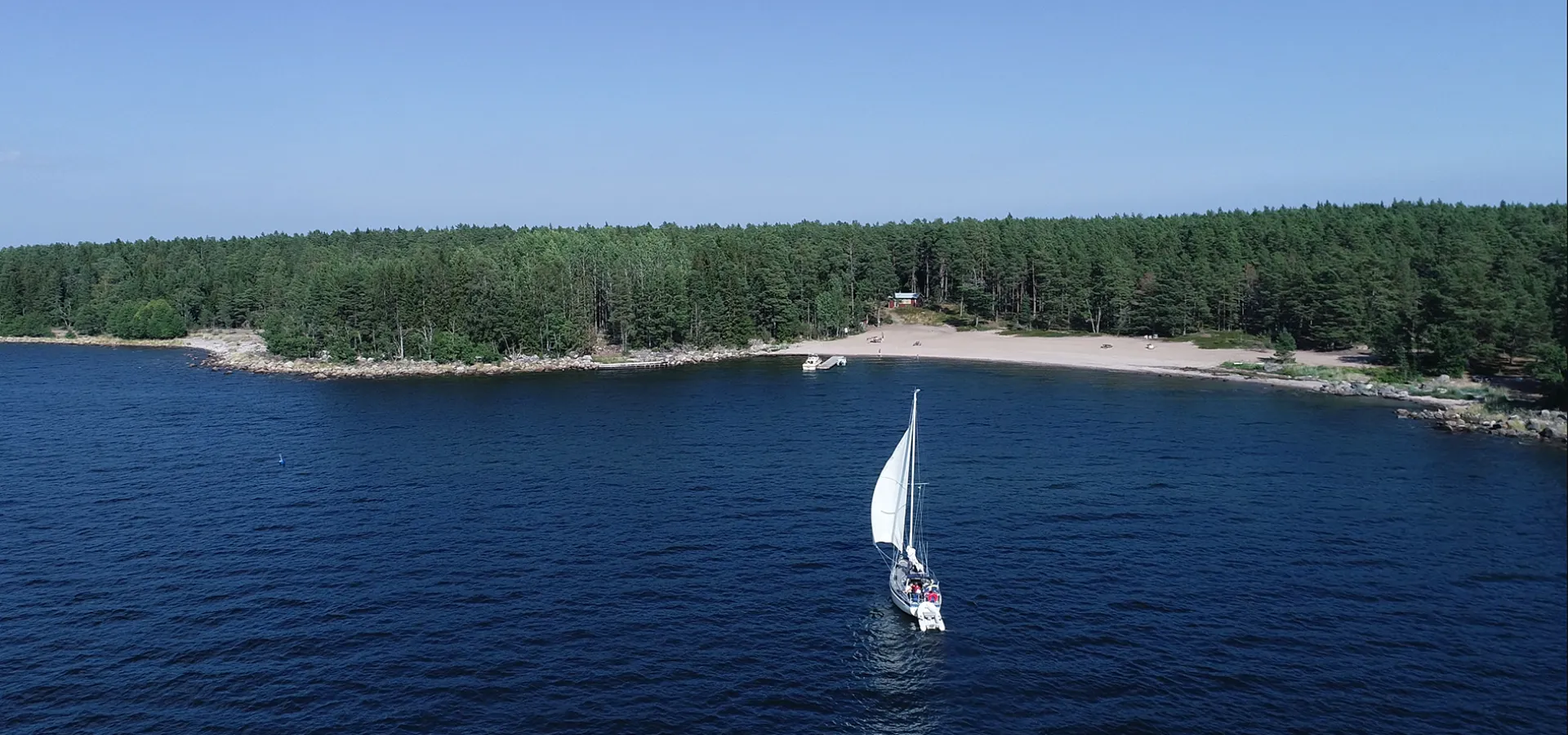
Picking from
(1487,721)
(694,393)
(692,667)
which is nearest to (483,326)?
(694,393)

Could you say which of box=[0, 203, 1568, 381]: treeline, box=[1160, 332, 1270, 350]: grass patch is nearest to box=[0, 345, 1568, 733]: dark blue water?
box=[0, 203, 1568, 381]: treeline

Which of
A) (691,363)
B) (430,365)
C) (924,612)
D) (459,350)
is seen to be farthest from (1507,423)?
(430,365)

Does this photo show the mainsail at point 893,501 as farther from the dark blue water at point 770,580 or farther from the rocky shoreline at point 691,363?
the rocky shoreline at point 691,363

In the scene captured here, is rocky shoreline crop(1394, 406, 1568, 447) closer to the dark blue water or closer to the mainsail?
the dark blue water

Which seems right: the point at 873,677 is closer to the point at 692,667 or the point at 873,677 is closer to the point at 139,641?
the point at 692,667

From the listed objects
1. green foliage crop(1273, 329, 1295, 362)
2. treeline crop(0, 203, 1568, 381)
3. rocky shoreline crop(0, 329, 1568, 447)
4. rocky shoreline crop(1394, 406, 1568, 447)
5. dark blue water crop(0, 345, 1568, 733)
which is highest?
treeline crop(0, 203, 1568, 381)

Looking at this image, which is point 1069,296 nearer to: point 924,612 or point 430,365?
point 430,365

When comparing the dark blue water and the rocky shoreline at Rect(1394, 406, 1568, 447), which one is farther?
the rocky shoreline at Rect(1394, 406, 1568, 447)
